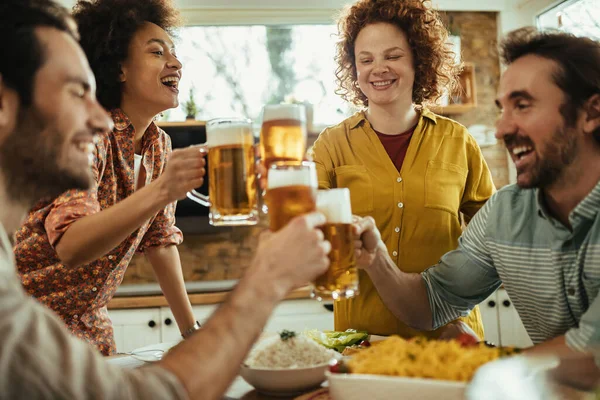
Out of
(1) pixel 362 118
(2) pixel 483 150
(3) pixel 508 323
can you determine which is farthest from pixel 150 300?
(2) pixel 483 150

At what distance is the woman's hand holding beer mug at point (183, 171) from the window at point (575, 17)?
3.33 m

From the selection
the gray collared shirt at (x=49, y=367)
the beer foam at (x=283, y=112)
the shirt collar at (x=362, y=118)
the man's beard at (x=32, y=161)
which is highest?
the shirt collar at (x=362, y=118)

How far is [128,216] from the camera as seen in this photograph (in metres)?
1.57

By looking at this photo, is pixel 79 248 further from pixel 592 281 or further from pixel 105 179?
pixel 592 281

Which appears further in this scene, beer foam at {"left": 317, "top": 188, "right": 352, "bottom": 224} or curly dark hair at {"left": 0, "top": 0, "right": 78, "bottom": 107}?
beer foam at {"left": 317, "top": 188, "right": 352, "bottom": 224}

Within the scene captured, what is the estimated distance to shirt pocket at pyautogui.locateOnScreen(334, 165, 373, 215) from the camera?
6.83ft

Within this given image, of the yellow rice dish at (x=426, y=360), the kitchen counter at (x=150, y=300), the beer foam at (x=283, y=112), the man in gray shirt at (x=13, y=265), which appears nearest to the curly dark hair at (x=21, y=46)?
the man in gray shirt at (x=13, y=265)

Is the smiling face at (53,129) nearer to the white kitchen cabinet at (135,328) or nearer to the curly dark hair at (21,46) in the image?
the curly dark hair at (21,46)

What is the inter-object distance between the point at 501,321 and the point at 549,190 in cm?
244

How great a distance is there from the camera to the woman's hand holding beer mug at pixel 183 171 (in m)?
1.42

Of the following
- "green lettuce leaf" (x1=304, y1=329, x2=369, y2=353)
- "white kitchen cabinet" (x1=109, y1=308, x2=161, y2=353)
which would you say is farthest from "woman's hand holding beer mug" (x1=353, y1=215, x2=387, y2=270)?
"white kitchen cabinet" (x1=109, y1=308, x2=161, y2=353)

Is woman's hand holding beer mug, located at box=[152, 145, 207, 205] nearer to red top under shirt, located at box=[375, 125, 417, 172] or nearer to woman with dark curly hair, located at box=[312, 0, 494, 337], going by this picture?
woman with dark curly hair, located at box=[312, 0, 494, 337]

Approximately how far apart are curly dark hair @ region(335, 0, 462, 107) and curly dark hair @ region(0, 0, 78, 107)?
1374mm

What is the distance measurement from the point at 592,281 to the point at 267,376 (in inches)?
33.7
